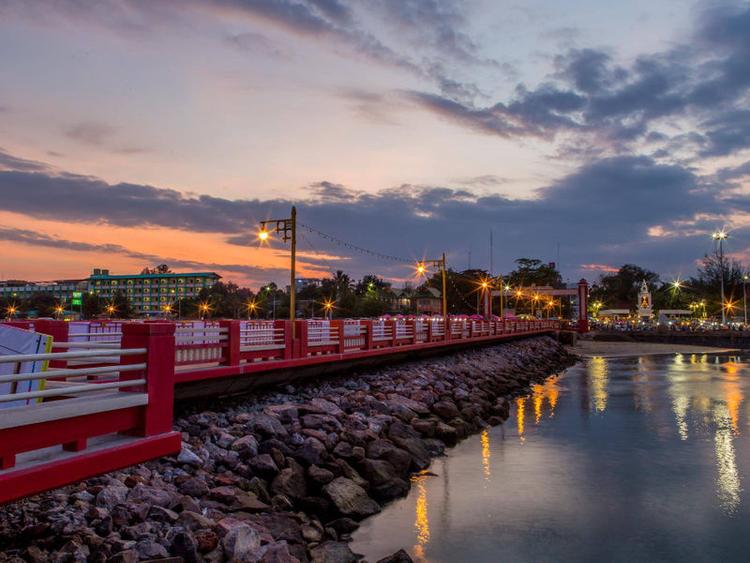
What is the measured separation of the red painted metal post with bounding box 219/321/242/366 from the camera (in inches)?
511

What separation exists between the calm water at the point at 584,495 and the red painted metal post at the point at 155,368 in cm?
423

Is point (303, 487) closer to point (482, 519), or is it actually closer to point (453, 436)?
point (482, 519)

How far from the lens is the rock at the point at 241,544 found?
6898mm

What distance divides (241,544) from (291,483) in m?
2.92

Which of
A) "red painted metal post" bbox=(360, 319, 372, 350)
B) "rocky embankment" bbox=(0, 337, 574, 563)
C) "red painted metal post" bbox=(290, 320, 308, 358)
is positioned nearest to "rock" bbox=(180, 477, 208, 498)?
"rocky embankment" bbox=(0, 337, 574, 563)

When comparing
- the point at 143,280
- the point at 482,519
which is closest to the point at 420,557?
the point at 482,519

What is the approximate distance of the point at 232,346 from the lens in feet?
42.8

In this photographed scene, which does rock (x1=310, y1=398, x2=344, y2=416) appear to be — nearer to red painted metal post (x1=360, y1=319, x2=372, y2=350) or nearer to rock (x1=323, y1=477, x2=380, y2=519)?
rock (x1=323, y1=477, x2=380, y2=519)

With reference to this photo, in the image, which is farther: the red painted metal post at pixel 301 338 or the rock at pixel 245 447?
the red painted metal post at pixel 301 338

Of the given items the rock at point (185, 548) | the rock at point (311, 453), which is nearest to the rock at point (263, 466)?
the rock at point (311, 453)

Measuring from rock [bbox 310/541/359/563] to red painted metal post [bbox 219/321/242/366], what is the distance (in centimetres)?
550

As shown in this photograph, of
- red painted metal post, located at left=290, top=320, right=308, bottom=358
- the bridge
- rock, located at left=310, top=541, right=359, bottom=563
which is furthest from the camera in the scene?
red painted metal post, located at left=290, top=320, right=308, bottom=358

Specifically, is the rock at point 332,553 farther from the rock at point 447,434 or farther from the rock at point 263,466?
the rock at point 447,434

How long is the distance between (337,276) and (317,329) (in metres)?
112
